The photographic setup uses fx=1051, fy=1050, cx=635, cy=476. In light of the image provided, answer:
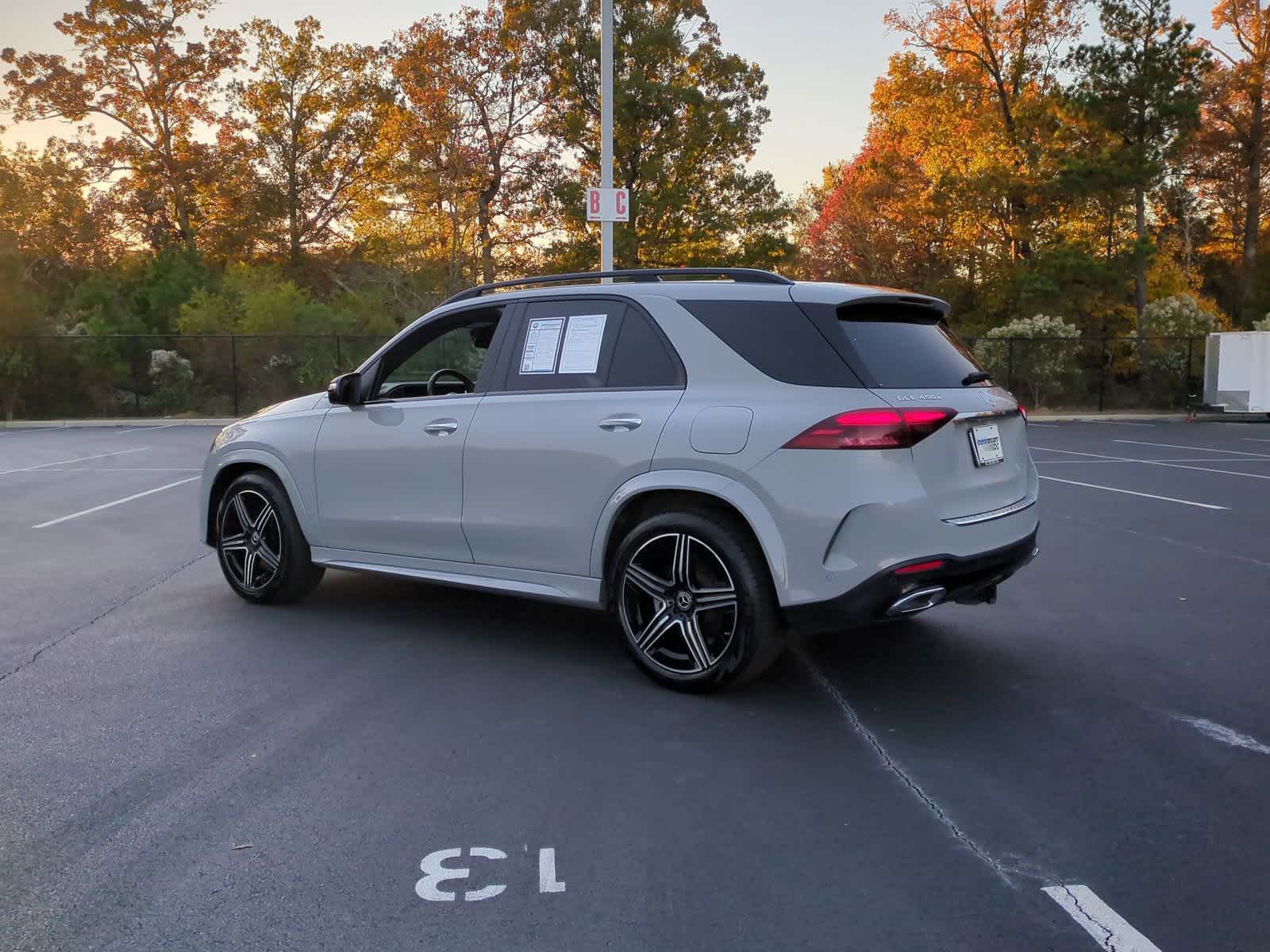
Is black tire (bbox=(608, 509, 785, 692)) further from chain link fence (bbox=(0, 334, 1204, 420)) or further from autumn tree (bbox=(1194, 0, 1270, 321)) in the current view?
autumn tree (bbox=(1194, 0, 1270, 321))

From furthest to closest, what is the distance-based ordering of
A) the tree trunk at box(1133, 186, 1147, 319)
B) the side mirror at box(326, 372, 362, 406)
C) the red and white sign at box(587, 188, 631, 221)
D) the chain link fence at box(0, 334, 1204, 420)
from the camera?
the tree trunk at box(1133, 186, 1147, 319) < the chain link fence at box(0, 334, 1204, 420) < the red and white sign at box(587, 188, 631, 221) < the side mirror at box(326, 372, 362, 406)

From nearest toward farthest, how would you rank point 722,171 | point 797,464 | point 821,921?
point 821,921, point 797,464, point 722,171

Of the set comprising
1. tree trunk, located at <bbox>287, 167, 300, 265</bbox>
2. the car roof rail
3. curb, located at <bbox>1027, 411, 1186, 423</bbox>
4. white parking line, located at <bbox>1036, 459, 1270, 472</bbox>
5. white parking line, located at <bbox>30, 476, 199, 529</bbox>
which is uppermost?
tree trunk, located at <bbox>287, 167, 300, 265</bbox>

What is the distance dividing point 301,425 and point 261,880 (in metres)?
3.67

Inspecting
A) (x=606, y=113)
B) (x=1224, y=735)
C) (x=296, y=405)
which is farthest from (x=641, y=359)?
(x=606, y=113)

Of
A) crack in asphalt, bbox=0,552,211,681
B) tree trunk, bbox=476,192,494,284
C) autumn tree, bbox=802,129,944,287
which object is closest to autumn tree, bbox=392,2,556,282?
tree trunk, bbox=476,192,494,284

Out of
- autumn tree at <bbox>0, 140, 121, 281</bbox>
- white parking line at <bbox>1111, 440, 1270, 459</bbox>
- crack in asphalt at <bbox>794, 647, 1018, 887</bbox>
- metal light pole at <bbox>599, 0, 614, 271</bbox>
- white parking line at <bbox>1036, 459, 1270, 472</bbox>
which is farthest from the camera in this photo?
autumn tree at <bbox>0, 140, 121, 281</bbox>

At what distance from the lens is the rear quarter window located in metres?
4.47

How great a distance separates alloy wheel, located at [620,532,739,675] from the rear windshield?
108 centimetres

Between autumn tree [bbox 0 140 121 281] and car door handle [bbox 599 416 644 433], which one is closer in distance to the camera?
car door handle [bbox 599 416 644 433]

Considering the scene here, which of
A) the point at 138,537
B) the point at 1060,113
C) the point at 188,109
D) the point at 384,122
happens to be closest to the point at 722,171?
the point at 1060,113

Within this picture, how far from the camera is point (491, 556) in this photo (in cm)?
542

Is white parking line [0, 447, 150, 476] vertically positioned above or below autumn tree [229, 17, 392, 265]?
below

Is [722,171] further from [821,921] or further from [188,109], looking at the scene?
[821,921]
